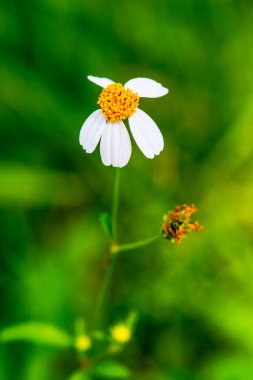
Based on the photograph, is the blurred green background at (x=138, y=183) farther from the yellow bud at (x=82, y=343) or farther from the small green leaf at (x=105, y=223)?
the small green leaf at (x=105, y=223)

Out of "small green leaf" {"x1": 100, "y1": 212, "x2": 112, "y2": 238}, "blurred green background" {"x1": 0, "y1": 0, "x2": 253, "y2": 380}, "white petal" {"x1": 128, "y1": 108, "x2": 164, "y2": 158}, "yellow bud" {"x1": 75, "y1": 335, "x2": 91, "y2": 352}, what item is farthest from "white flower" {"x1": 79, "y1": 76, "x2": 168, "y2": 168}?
"blurred green background" {"x1": 0, "y1": 0, "x2": 253, "y2": 380}

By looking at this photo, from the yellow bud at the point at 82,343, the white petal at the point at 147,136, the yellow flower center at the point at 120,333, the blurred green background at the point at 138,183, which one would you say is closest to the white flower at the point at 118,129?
the white petal at the point at 147,136

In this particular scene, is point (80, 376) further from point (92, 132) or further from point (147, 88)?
point (147, 88)

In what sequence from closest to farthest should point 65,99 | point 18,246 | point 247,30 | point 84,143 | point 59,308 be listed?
point 84,143
point 59,308
point 18,246
point 65,99
point 247,30

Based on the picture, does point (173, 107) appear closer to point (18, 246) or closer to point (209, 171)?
point (209, 171)

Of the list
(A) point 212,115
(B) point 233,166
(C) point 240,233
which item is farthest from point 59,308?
(A) point 212,115

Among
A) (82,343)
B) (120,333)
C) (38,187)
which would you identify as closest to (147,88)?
(120,333)
